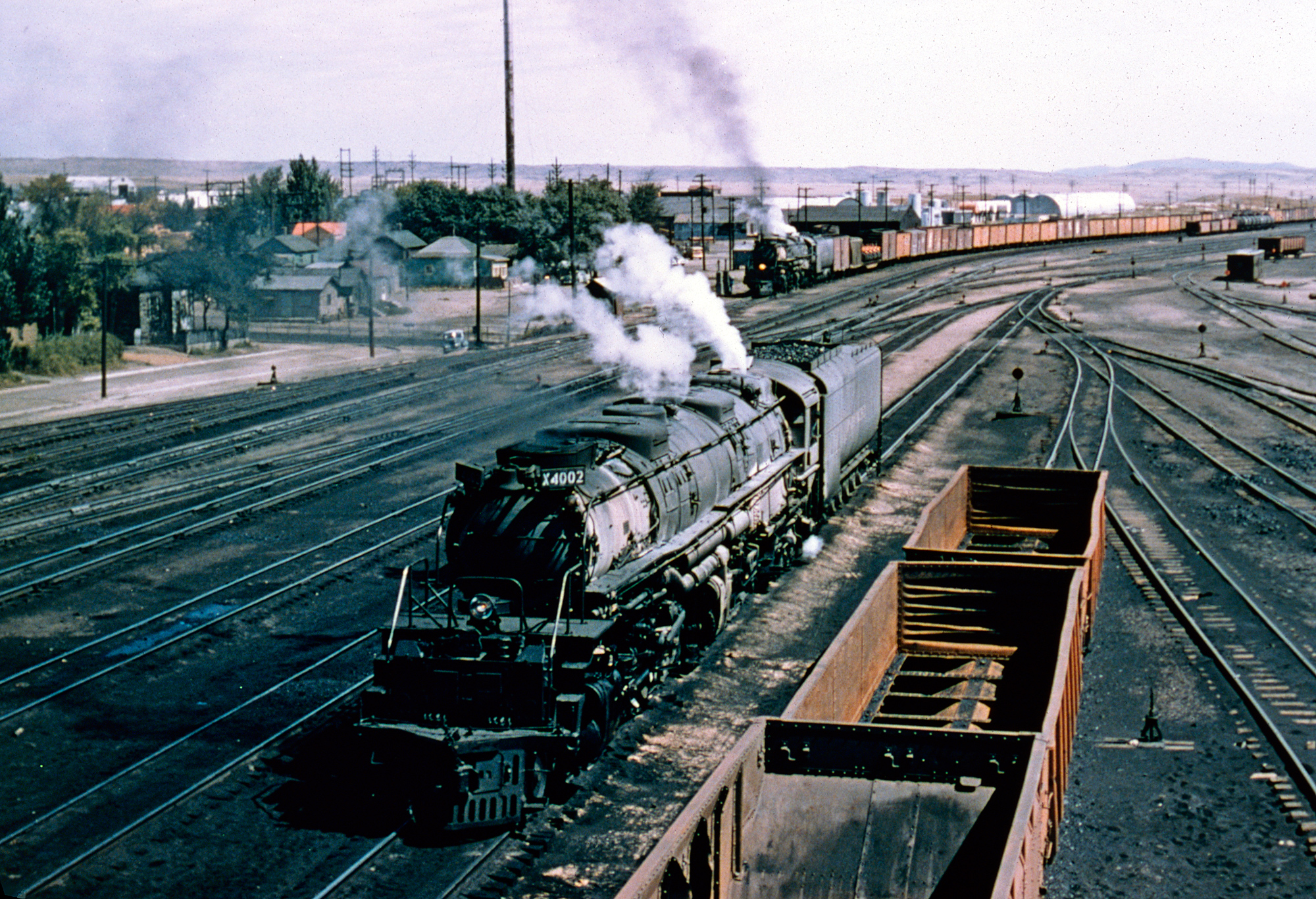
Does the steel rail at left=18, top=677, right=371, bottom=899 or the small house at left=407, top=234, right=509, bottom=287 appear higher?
the small house at left=407, top=234, right=509, bottom=287

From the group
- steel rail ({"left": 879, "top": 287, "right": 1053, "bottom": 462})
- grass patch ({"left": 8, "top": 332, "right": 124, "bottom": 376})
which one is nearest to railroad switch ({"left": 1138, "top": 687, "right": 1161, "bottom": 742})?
steel rail ({"left": 879, "top": 287, "right": 1053, "bottom": 462})

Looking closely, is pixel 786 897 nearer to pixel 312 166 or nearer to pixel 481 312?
pixel 481 312

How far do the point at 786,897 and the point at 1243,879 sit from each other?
5.69 m

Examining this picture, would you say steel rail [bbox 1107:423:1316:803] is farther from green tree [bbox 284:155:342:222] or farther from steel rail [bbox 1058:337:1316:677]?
green tree [bbox 284:155:342:222]

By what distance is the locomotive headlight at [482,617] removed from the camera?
14320 millimetres

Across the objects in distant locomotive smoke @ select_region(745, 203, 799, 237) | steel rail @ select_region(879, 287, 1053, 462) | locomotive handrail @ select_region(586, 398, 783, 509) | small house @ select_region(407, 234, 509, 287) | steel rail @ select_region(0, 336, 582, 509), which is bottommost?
steel rail @ select_region(0, 336, 582, 509)

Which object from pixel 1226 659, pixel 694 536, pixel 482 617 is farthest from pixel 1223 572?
pixel 482 617

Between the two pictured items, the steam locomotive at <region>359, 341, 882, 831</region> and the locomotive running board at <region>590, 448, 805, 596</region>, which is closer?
the steam locomotive at <region>359, 341, 882, 831</region>

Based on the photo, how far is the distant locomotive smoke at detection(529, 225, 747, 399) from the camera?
22.1 meters

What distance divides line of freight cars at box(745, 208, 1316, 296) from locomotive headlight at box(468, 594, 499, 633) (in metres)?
61.7

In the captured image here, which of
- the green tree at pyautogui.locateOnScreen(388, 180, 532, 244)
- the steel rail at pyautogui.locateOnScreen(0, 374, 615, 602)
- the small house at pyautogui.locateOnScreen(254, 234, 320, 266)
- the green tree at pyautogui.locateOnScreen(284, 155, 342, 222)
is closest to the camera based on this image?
A: the steel rail at pyautogui.locateOnScreen(0, 374, 615, 602)

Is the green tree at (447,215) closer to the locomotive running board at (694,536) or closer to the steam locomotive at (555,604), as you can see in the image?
the locomotive running board at (694,536)

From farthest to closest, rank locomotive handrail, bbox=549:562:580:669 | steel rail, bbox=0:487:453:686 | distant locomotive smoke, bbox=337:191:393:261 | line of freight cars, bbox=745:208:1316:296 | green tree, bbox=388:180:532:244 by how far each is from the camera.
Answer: green tree, bbox=388:180:532:244
distant locomotive smoke, bbox=337:191:393:261
line of freight cars, bbox=745:208:1316:296
steel rail, bbox=0:487:453:686
locomotive handrail, bbox=549:562:580:669

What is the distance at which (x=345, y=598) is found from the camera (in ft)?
74.6
